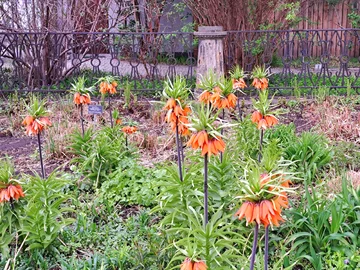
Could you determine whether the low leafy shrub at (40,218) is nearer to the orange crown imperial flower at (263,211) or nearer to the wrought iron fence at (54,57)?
the orange crown imperial flower at (263,211)

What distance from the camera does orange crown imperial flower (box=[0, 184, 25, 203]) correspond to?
9.32 ft

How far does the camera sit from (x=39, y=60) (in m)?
8.34

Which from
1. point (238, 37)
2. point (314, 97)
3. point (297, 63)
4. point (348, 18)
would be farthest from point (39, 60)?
point (348, 18)

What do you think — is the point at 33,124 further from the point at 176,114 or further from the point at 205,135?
the point at 205,135

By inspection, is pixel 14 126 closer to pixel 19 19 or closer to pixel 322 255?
pixel 19 19

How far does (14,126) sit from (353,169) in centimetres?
466

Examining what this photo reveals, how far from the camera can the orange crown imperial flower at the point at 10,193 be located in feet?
9.32

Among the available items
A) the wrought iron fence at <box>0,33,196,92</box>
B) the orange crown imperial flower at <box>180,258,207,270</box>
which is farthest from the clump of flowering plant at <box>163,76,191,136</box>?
the wrought iron fence at <box>0,33,196,92</box>

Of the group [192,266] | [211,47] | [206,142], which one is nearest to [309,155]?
[206,142]

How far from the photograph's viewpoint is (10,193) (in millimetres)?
2855

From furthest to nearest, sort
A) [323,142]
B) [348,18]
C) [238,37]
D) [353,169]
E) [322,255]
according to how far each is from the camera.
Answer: [348,18], [238,37], [323,142], [353,169], [322,255]

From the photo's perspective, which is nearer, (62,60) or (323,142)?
(323,142)

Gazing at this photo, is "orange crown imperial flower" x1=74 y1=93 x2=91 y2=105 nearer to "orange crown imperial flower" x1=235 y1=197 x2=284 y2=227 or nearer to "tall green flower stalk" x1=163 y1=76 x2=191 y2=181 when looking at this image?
"tall green flower stalk" x1=163 y1=76 x2=191 y2=181

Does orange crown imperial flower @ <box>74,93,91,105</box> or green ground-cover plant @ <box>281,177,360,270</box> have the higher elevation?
orange crown imperial flower @ <box>74,93,91,105</box>
